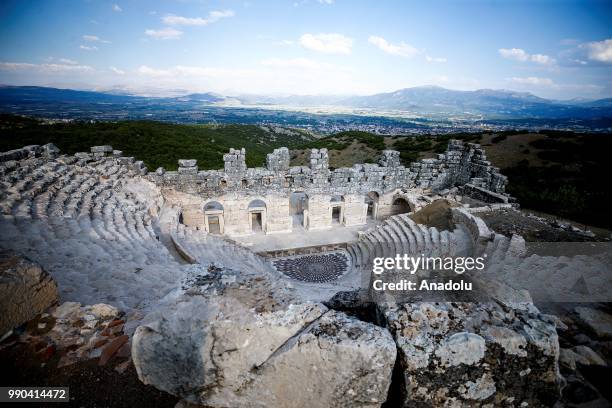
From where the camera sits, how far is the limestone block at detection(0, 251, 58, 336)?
3514 millimetres

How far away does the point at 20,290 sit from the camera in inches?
144

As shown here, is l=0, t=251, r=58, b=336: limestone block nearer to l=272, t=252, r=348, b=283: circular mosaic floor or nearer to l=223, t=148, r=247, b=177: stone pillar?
l=272, t=252, r=348, b=283: circular mosaic floor

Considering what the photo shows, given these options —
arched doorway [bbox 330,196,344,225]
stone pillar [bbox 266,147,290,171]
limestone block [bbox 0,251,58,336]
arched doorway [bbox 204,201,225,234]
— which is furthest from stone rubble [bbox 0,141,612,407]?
arched doorway [bbox 330,196,344,225]

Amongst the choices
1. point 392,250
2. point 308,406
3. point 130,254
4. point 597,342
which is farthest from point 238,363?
point 392,250

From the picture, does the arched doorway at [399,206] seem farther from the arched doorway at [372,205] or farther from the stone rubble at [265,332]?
the stone rubble at [265,332]

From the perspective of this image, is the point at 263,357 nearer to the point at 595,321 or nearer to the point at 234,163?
the point at 595,321

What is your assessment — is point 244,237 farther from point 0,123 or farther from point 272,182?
point 0,123

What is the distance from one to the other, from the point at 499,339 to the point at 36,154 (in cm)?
1776

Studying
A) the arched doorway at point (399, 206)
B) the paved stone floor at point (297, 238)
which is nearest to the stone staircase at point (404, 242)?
the paved stone floor at point (297, 238)

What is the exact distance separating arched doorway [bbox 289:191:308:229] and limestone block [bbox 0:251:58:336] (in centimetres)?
1284

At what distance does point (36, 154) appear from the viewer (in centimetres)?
1322

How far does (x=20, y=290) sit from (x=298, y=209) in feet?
50.9

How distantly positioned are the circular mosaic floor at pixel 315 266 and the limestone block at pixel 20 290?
923cm

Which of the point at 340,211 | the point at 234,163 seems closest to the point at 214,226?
the point at 234,163
